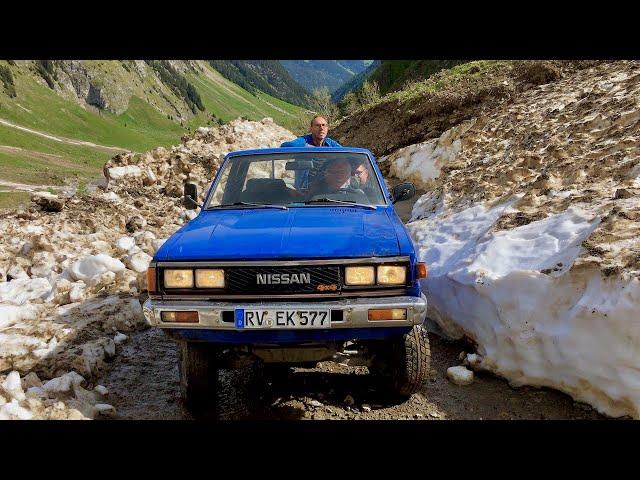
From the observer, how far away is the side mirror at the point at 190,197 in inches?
188

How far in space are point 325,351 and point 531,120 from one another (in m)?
8.01

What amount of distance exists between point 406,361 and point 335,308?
79 cm

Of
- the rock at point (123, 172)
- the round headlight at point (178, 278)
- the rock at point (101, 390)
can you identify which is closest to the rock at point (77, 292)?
the rock at point (101, 390)

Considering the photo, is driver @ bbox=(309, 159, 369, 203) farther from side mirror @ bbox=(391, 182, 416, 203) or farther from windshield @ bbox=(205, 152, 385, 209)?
side mirror @ bbox=(391, 182, 416, 203)

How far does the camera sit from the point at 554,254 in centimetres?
425

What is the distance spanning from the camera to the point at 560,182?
5.91 meters

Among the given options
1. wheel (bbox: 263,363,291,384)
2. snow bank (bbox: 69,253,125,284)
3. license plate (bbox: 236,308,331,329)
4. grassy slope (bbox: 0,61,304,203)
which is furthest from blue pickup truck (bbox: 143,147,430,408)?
grassy slope (bbox: 0,61,304,203)

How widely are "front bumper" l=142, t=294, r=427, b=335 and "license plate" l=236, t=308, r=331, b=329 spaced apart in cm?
3

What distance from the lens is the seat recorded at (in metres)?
4.27

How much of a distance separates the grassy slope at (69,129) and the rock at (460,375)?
34.4 m

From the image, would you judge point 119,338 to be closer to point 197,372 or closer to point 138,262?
point 197,372

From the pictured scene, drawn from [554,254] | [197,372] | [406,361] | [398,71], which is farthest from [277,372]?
[398,71]

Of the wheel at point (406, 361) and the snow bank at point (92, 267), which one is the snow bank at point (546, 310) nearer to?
the wheel at point (406, 361)
